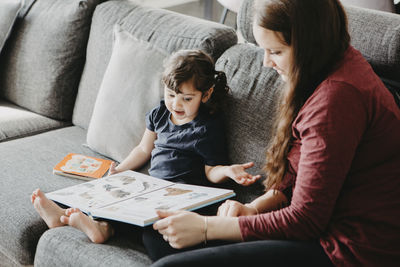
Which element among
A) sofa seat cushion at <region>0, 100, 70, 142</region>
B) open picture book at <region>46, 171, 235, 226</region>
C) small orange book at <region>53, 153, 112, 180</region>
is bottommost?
sofa seat cushion at <region>0, 100, 70, 142</region>

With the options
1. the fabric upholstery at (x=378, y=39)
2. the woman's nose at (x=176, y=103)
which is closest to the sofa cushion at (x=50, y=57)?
the woman's nose at (x=176, y=103)

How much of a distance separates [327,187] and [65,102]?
5.13 feet

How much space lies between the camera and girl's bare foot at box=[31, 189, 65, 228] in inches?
61.0

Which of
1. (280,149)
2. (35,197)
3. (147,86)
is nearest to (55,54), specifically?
(147,86)

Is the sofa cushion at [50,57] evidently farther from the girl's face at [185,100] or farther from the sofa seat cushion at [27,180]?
the girl's face at [185,100]

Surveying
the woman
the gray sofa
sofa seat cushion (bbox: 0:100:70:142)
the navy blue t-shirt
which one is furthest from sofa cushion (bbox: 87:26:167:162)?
the woman

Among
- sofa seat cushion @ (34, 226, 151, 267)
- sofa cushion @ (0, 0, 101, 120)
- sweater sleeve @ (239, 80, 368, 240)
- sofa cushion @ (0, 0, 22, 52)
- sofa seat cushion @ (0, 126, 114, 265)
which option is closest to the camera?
sweater sleeve @ (239, 80, 368, 240)

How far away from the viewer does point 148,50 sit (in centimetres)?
193

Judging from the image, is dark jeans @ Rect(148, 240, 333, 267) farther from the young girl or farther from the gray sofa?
the young girl

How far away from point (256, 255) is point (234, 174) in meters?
0.42

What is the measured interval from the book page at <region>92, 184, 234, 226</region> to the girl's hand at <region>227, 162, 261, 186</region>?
0.22 ft

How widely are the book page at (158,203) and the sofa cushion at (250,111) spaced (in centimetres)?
19

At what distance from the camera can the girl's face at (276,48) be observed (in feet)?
4.00

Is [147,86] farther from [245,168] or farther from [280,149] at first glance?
[280,149]
